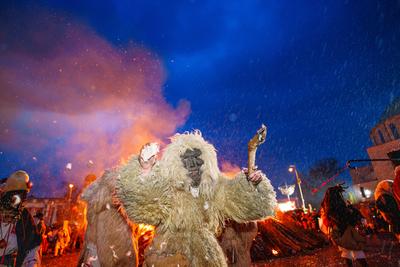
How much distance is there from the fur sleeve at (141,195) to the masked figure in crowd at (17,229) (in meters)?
1.85

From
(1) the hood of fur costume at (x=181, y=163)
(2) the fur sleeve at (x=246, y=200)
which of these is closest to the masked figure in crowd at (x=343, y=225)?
(2) the fur sleeve at (x=246, y=200)

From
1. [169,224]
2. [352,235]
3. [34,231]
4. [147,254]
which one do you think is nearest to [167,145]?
[169,224]

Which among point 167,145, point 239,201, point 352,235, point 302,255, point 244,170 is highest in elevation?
point 167,145

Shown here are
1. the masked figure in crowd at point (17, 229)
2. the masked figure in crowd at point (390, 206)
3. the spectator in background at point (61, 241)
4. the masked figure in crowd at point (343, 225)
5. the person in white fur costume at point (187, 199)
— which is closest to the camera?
the person in white fur costume at point (187, 199)

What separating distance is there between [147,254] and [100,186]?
71.9 inches

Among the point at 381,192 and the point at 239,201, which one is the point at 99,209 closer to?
the point at 239,201

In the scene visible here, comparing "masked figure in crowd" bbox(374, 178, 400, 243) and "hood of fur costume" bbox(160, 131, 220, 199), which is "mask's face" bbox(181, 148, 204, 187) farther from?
"masked figure in crowd" bbox(374, 178, 400, 243)

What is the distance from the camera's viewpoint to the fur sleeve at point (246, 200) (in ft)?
9.82

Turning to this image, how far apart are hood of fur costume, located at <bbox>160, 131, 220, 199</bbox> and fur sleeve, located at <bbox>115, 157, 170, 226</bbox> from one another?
0.79 feet

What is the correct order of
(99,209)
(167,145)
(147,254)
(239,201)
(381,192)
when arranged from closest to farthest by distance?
(147,254), (239,201), (167,145), (99,209), (381,192)

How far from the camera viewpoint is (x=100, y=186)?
4.05m

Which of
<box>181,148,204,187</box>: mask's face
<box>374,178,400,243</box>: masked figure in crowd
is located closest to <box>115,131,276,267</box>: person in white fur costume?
<box>181,148,204,187</box>: mask's face

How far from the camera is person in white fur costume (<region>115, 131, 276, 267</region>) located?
2.72 meters

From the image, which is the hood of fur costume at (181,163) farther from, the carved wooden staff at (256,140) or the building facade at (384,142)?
the building facade at (384,142)
